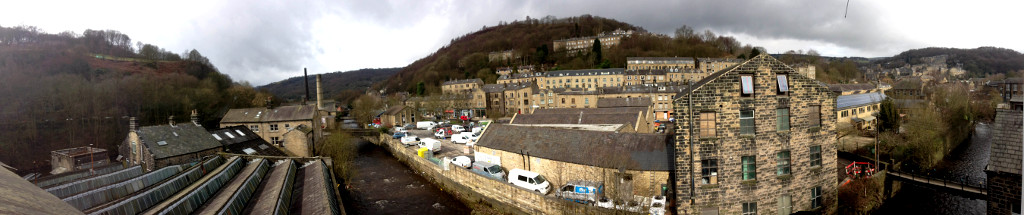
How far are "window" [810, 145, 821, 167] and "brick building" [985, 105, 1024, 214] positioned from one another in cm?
365

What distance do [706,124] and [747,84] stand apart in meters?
1.72

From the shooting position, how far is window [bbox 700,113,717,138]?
1198 centimetres

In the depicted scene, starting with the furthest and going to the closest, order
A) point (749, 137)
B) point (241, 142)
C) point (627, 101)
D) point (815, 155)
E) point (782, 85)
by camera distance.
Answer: point (627, 101)
point (241, 142)
point (815, 155)
point (782, 85)
point (749, 137)

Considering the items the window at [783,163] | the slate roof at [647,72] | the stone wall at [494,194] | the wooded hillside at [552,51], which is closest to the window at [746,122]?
the window at [783,163]

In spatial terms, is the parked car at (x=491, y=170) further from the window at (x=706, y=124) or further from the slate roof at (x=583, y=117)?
the window at (x=706, y=124)

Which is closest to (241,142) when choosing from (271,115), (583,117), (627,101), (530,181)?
(271,115)

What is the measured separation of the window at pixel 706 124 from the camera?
12.0m

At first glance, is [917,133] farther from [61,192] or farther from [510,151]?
[61,192]

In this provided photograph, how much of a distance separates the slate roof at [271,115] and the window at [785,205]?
32.0 meters

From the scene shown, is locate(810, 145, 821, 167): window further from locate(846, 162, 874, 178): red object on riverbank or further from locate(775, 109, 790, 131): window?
locate(846, 162, 874, 178): red object on riverbank

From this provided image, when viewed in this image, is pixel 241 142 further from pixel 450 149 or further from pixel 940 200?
pixel 940 200

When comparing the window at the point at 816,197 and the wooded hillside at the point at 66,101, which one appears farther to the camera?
the wooded hillside at the point at 66,101

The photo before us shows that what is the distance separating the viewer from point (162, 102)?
39.2 meters

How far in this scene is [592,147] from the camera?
56.4ft
